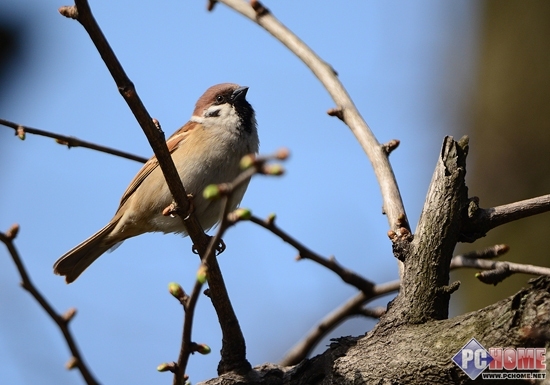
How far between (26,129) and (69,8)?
0.96 metres

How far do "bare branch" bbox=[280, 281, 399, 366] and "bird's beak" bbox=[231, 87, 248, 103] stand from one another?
1699 millimetres

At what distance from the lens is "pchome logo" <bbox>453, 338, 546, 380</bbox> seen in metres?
Answer: 1.96

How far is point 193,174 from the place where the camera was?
3.87 meters

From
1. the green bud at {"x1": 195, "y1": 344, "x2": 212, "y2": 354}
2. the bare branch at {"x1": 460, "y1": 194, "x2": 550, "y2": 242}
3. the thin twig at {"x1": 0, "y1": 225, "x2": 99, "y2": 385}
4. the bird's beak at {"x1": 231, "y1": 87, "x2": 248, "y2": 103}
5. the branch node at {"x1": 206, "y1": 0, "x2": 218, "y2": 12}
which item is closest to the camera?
the thin twig at {"x1": 0, "y1": 225, "x2": 99, "y2": 385}

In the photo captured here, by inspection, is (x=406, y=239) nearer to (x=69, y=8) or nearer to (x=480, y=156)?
(x=69, y=8)

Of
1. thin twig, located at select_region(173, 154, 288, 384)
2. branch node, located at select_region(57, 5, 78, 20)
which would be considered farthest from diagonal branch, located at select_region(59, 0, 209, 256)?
thin twig, located at select_region(173, 154, 288, 384)

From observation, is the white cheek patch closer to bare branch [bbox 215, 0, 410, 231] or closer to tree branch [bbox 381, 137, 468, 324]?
bare branch [bbox 215, 0, 410, 231]

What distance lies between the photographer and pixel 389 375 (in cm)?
229

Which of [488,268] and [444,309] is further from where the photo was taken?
[488,268]

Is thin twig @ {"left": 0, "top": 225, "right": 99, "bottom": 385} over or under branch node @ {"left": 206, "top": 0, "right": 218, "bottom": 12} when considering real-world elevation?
under

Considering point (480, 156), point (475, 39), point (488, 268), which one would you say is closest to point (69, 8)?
point (488, 268)

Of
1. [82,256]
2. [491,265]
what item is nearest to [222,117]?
[82,256]

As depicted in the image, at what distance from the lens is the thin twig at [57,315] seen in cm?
178

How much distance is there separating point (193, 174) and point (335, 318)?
111 cm
